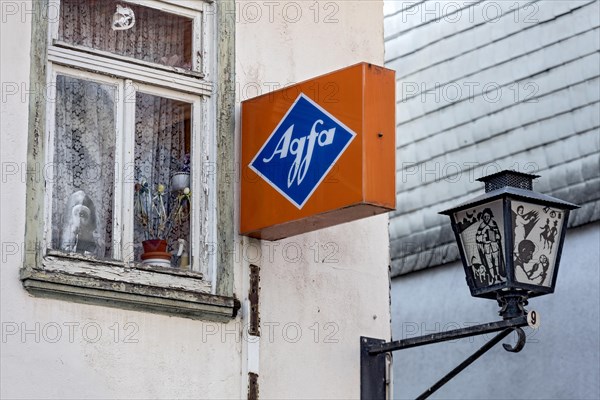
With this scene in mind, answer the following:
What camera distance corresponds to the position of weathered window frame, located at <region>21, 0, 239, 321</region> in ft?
23.7

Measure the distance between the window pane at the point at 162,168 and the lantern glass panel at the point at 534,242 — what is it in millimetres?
1647

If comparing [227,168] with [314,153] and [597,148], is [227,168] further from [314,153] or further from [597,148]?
[597,148]

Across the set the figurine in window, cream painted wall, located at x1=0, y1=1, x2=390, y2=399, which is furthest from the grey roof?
the figurine in window

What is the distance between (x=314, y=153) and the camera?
7.46m

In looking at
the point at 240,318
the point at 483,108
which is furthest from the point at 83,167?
the point at 483,108

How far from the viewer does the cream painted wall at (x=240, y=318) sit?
280 inches

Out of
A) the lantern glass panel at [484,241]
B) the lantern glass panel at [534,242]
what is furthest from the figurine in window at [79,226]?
the lantern glass panel at [534,242]

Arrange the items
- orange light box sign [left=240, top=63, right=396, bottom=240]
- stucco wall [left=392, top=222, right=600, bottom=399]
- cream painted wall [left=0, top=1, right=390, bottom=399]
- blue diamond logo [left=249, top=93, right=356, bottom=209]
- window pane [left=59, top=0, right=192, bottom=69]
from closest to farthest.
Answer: cream painted wall [left=0, top=1, right=390, bottom=399] → orange light box sign [left=240, top=63, right=396, bottom=240] → blue diamond logo [left=249, top=93, right=356, bottom=209] → window pane [left=59, top=0, right=192, bottom=69] → stucco wall [left=392, top=222, right=600, bottom=399]

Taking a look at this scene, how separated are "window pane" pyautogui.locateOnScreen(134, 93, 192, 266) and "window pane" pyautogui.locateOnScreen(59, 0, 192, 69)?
243mm

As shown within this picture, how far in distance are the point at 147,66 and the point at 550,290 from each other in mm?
2282

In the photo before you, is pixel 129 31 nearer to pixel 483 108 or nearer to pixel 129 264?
pixel 129 264

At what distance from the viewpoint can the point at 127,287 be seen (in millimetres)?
7367

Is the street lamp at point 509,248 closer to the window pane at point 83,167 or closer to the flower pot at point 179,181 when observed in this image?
the flower pot at point 179,181

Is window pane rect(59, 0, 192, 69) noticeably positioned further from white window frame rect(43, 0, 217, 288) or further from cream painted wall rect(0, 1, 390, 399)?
cream painted wall rect(0, 1, 390, 399)
